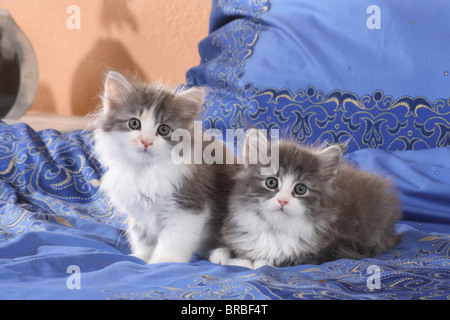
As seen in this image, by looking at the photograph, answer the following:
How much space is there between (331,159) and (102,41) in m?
2.40

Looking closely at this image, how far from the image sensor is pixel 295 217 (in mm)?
1372

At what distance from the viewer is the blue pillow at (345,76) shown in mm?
1936

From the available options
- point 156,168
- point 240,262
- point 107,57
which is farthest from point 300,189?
point 107,57

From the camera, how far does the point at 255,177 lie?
4.63 feet

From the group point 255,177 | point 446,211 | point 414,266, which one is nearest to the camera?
point 414,266

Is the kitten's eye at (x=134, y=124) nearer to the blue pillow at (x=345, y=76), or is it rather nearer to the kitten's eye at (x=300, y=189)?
the kitten's eye at (x=300, y=189)

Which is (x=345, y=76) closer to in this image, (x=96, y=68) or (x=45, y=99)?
(x=96, y=68)

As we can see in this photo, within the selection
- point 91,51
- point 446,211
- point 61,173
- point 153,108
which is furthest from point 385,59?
point 91,51

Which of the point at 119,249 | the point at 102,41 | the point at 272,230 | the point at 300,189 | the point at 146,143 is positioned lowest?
the point at 119,249

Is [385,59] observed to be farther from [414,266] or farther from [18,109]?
[18,109]

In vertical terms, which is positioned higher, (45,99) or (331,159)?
(45,99)

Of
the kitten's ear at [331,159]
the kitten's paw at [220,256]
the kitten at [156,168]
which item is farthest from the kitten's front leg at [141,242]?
the kitten's ear at [331,159]

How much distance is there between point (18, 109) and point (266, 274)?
2509 millimetres

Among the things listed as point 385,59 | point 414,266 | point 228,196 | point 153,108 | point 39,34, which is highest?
point 39,34
